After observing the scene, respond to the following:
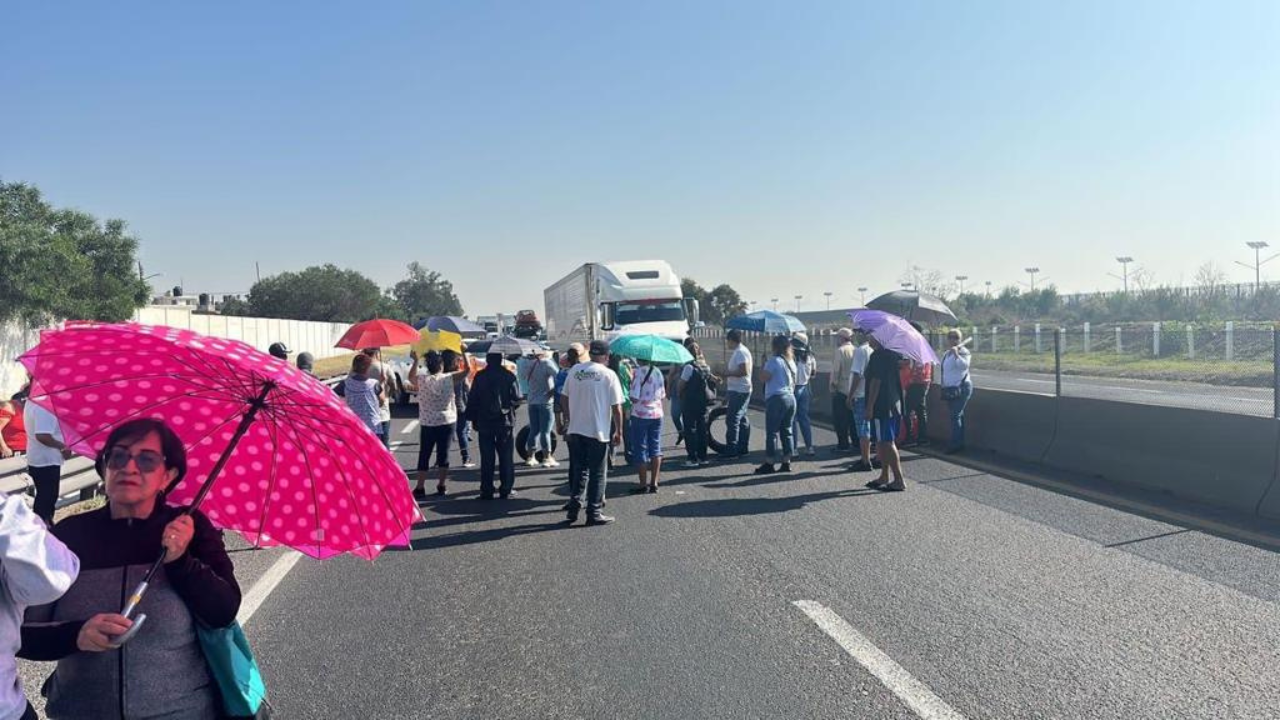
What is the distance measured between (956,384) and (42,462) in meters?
10.7

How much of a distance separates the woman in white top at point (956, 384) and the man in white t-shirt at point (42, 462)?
1046 cm

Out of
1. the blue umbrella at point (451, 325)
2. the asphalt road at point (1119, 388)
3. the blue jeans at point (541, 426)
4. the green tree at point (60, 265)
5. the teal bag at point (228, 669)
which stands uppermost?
the green tree at point (60, 265)

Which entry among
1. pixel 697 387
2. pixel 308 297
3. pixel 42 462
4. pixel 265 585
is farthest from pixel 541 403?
pixel 308 297

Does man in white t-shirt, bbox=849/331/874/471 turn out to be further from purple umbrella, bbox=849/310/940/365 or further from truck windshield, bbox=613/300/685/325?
truck windshield, bbox=613/300/685/325

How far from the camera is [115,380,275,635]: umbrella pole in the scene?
2.69 meters

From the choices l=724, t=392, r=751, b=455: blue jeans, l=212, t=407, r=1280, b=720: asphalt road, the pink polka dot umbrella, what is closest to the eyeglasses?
the pink polka dot umbrella

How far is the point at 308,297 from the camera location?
9688cm

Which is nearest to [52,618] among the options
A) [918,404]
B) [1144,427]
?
[1144,427]

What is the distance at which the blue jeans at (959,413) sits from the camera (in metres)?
13.6

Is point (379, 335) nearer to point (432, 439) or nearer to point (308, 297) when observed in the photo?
point (432, 439)

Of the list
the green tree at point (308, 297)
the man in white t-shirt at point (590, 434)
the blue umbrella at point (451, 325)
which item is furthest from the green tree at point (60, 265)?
the green tree at point (308, 297)

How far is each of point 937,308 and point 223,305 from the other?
4292 inches

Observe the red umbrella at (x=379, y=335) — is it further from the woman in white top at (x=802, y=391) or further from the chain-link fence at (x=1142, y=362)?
the chain-link fence at (x=1142, y=362)

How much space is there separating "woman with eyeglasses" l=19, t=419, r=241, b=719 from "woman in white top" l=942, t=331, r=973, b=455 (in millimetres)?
11886
